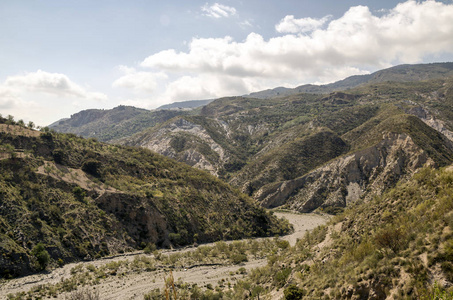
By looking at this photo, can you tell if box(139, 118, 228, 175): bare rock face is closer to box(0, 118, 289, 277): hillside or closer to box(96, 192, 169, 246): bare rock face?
box(0, 118, 289, 277): hillside

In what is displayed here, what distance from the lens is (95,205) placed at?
4941 centimetres

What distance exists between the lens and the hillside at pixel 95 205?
38094mm

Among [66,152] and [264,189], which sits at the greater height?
[66,152]

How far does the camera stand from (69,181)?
167 feet

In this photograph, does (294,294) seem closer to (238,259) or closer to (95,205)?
(238,259)

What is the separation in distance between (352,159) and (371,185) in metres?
12.7

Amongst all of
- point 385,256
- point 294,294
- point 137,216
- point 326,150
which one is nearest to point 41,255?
point 137,216

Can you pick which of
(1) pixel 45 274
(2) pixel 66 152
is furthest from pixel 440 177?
(2) pixel 66 152

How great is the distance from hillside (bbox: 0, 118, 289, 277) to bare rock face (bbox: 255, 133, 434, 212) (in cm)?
2811

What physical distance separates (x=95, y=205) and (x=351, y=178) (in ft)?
277

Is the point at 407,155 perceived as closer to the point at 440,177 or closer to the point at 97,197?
the point at 440,177

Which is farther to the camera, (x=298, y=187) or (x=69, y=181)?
(x=298, y=187)

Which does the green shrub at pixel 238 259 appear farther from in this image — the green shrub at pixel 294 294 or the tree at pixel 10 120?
the tree at pixel 10 120

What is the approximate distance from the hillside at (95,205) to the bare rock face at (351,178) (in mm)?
28114
